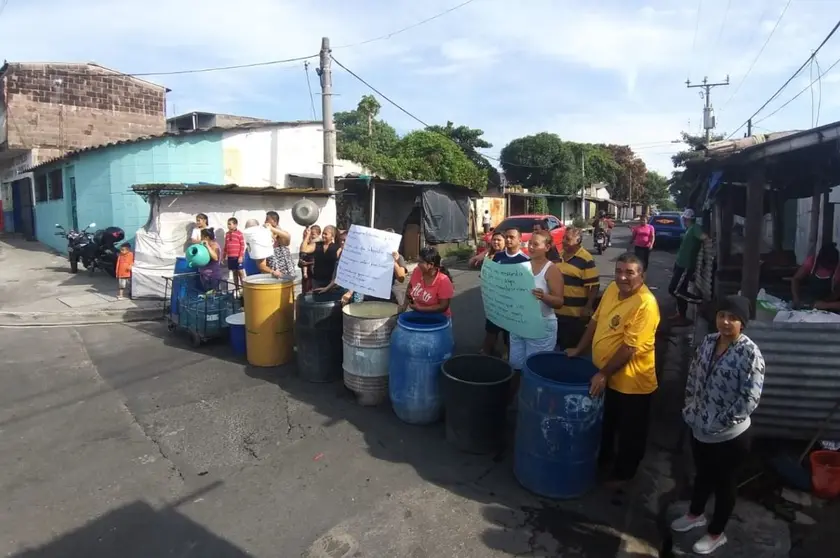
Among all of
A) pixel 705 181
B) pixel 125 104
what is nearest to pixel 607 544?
pixel 705 181

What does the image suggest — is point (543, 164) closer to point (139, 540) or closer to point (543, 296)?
point (543, 296)

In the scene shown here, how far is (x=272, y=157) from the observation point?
15594 millimetres

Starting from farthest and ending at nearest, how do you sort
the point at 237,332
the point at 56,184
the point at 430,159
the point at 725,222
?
1. the point at 430,159
2. the point at 56,184
3. the point at 725,222
4. the point at 237,332

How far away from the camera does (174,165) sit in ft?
46.1

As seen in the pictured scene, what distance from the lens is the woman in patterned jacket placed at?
10.2ft

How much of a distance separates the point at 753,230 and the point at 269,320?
510 centimetres

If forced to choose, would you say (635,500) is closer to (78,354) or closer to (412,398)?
(412,398)

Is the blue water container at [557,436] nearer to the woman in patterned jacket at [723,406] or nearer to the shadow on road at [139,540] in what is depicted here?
the woman in patterned jacket at [723,406]

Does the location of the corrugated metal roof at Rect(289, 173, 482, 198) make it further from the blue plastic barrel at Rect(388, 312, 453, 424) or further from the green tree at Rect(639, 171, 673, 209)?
the green tree at Rect(639, 171, 673, 209)

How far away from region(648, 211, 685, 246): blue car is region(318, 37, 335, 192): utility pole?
15.6m

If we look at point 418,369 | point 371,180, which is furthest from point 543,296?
point 371,180

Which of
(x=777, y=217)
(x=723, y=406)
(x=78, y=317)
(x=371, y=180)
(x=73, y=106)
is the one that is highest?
(x=73, y=106)

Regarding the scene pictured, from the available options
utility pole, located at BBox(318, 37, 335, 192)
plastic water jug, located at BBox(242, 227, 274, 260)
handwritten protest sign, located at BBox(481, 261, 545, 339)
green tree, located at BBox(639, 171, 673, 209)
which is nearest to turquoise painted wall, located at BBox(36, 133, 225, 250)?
utility pole, located at BBox(318, 37, 335, 192)

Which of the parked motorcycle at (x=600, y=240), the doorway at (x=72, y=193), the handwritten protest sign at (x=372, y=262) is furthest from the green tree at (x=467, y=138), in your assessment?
the handwritten protest sign at (x=372, y=262)
